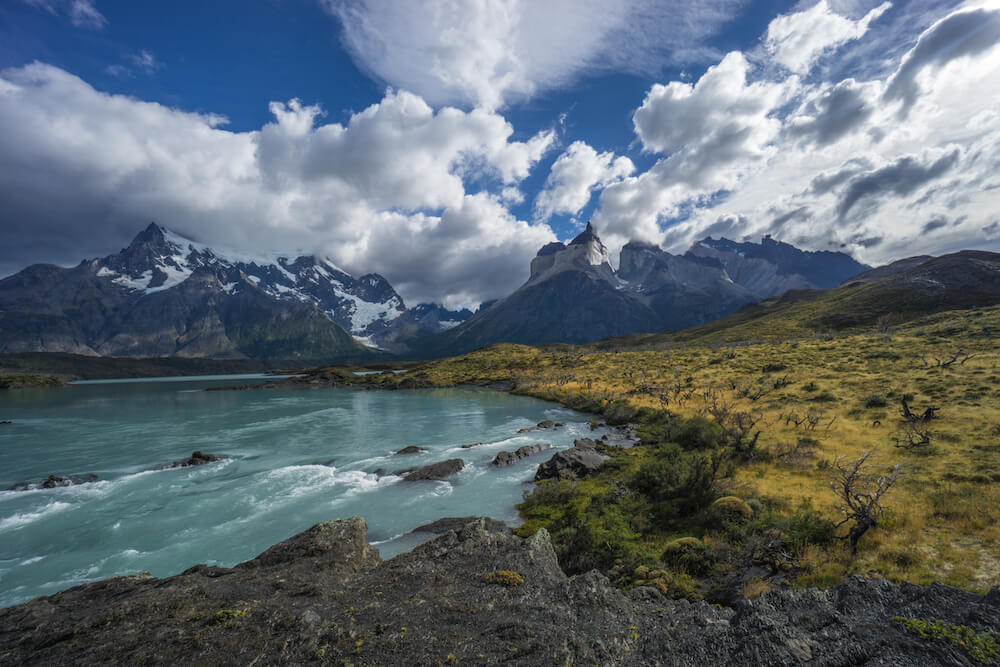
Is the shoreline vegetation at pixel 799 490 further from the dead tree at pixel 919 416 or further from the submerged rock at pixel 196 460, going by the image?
the submerged rock at pixel 196 460

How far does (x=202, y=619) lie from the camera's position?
364 inches

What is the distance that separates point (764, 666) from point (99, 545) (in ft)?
99.9

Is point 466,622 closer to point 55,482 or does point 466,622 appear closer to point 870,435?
point 870,435

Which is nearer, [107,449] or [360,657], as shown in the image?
[360,657]

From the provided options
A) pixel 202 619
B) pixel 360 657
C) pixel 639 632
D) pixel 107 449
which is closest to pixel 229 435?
pixel 107 449

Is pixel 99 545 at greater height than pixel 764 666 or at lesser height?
lesser

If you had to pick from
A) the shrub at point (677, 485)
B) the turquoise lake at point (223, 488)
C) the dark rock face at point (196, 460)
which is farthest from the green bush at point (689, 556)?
the dark rock face at point (196, 460)

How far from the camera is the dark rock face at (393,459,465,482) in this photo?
29.5 meters

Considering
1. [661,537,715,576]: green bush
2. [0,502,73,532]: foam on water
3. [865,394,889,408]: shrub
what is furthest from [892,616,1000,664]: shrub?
[0,502,73,532]: foam on water

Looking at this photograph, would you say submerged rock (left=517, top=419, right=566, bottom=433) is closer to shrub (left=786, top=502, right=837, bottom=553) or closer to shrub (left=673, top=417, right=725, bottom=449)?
shrub (left=673, top=417, right=725, bottom=449)

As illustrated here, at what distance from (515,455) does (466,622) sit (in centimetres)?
2563

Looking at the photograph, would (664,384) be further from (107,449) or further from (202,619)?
(107,449)

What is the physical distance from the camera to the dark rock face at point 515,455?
32747mm

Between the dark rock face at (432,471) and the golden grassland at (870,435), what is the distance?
10575 millimetres
